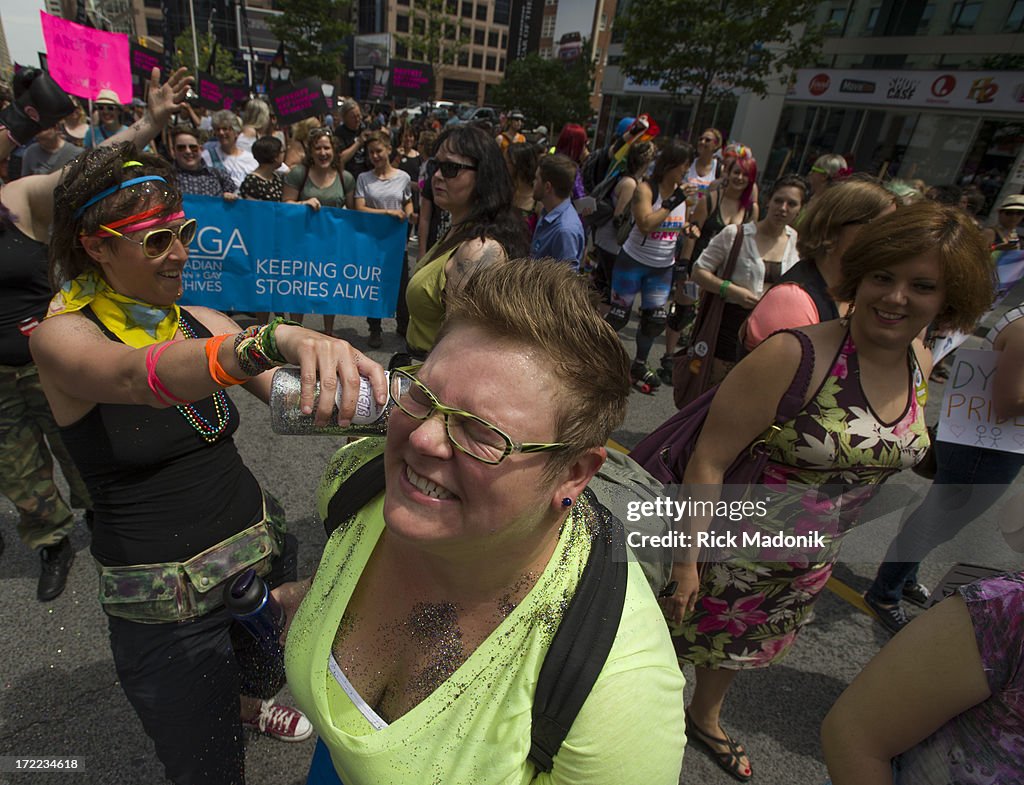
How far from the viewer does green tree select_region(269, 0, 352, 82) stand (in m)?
28.2

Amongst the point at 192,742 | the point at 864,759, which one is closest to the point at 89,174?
the point at 192,742

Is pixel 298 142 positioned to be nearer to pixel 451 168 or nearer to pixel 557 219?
pixel 557 219

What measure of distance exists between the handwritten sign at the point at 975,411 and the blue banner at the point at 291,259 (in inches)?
172

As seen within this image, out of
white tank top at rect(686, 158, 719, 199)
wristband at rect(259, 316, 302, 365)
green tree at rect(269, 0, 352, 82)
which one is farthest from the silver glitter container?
green tree at rect(269, 0, 352, 82)

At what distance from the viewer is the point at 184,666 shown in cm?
166

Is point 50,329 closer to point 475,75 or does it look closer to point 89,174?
point 89,174

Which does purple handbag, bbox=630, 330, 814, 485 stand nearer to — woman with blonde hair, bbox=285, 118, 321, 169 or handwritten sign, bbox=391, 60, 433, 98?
woman with blonde hair, bbox=285, 118, 321, 169

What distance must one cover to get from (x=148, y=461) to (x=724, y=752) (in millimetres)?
2447

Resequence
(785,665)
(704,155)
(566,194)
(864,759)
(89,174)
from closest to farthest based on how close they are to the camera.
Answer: (864,759), (89,174), (785,665), (566,194), (704,155)

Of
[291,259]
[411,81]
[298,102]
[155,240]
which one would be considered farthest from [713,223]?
[411,81]

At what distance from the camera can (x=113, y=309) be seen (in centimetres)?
166

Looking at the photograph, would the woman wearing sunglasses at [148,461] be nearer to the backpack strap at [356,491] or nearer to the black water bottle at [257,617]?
the black water bottle at [257,617]

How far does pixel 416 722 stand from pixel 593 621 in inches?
15.5

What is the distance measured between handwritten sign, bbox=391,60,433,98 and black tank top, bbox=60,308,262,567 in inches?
706
